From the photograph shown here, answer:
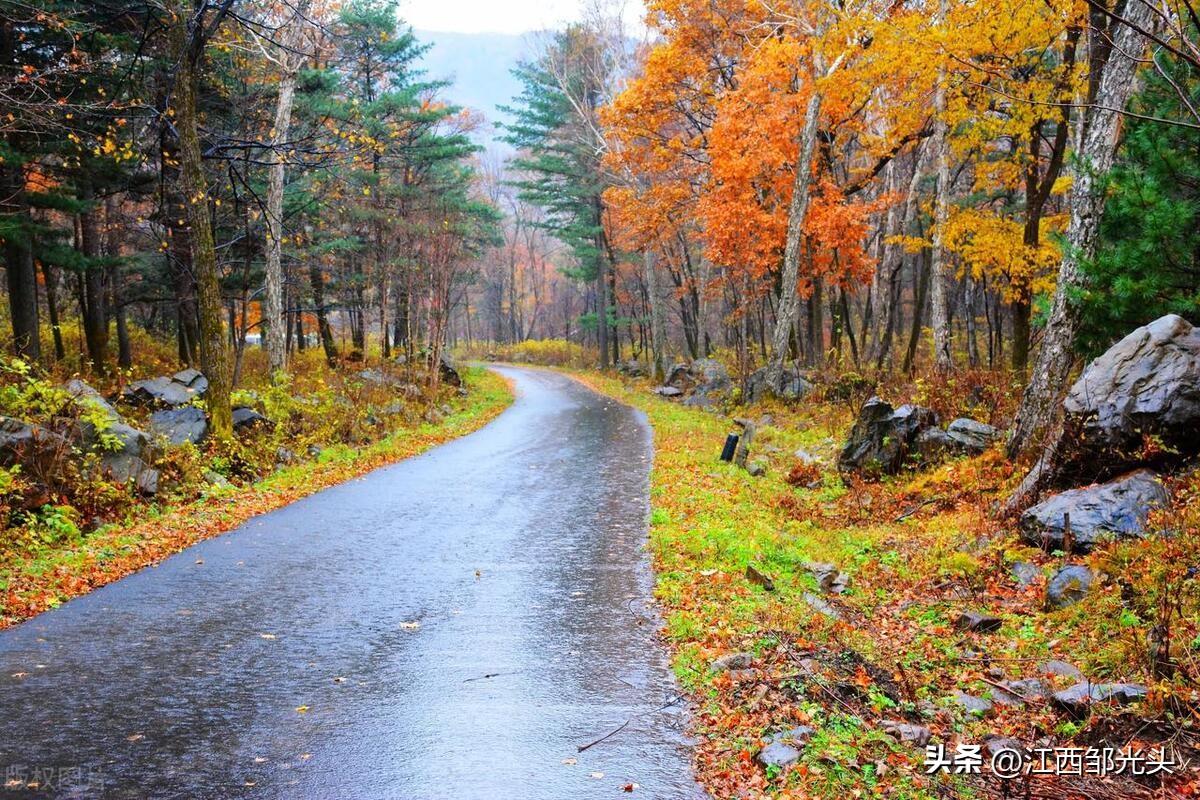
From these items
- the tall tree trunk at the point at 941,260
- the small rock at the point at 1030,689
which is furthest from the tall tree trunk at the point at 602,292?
the small rock at the point at 1030,689

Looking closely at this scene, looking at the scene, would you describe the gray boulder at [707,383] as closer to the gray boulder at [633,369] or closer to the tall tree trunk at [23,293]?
the gray boulder at [633,369]

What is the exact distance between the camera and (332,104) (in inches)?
797

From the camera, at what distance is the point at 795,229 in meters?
17.5

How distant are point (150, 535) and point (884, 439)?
9.75m

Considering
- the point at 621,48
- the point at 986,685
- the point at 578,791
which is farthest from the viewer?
the point at 621,48

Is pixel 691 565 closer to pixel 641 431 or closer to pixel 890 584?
pixel 890 584

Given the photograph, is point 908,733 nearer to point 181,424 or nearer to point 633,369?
point 181,424

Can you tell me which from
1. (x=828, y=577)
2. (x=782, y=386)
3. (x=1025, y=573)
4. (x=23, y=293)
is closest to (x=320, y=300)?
(x=23, y=293)

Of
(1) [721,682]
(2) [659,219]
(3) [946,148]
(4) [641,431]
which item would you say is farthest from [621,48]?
(1) [721,682]

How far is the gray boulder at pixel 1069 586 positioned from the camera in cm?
530

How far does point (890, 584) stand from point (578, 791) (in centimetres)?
402

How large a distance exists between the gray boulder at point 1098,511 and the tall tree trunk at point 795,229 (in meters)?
11.8

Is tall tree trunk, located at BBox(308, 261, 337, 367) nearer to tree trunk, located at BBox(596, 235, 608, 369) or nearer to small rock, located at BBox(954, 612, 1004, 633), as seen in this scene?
tree trunk, located at BBox(596, 235, 608, 369)

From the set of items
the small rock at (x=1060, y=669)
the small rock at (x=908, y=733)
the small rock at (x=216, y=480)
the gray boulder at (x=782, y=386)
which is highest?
the gray boulder at (x=782, y=386)
